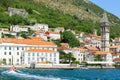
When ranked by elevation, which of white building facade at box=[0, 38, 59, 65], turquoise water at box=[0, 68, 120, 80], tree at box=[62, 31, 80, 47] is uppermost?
tree at box=[62, 31, 80, 47]

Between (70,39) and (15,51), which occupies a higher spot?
(70,39)

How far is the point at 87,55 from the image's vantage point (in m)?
137

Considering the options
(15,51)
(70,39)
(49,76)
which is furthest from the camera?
(70,39)

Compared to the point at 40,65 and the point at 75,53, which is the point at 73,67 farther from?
the point at 75,53

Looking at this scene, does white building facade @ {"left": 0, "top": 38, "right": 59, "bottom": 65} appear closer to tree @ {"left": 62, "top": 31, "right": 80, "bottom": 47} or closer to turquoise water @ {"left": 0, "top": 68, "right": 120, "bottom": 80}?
turquoise water @ {"left": 0, "top": 68, "right": 120, "bottom": 80}

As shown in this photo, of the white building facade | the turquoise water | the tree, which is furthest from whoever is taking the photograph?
the tree

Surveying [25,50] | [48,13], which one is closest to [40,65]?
[25,50]

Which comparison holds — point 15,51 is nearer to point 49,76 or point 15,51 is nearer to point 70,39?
point 70,39

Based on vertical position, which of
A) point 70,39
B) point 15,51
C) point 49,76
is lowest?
point 49,76

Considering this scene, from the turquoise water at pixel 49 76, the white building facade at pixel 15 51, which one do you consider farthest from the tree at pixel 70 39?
the turquoise water at pixel 49 76

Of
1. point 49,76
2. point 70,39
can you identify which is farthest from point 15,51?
point 49,76

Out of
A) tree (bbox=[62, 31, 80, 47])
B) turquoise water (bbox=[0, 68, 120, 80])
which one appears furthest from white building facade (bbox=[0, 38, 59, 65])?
tree (bbox=[62, 31, 80, 47])

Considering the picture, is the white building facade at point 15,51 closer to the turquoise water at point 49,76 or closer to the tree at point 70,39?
the turquoise water at point 49,76

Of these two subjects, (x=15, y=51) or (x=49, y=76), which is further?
(x=15, y=51)
